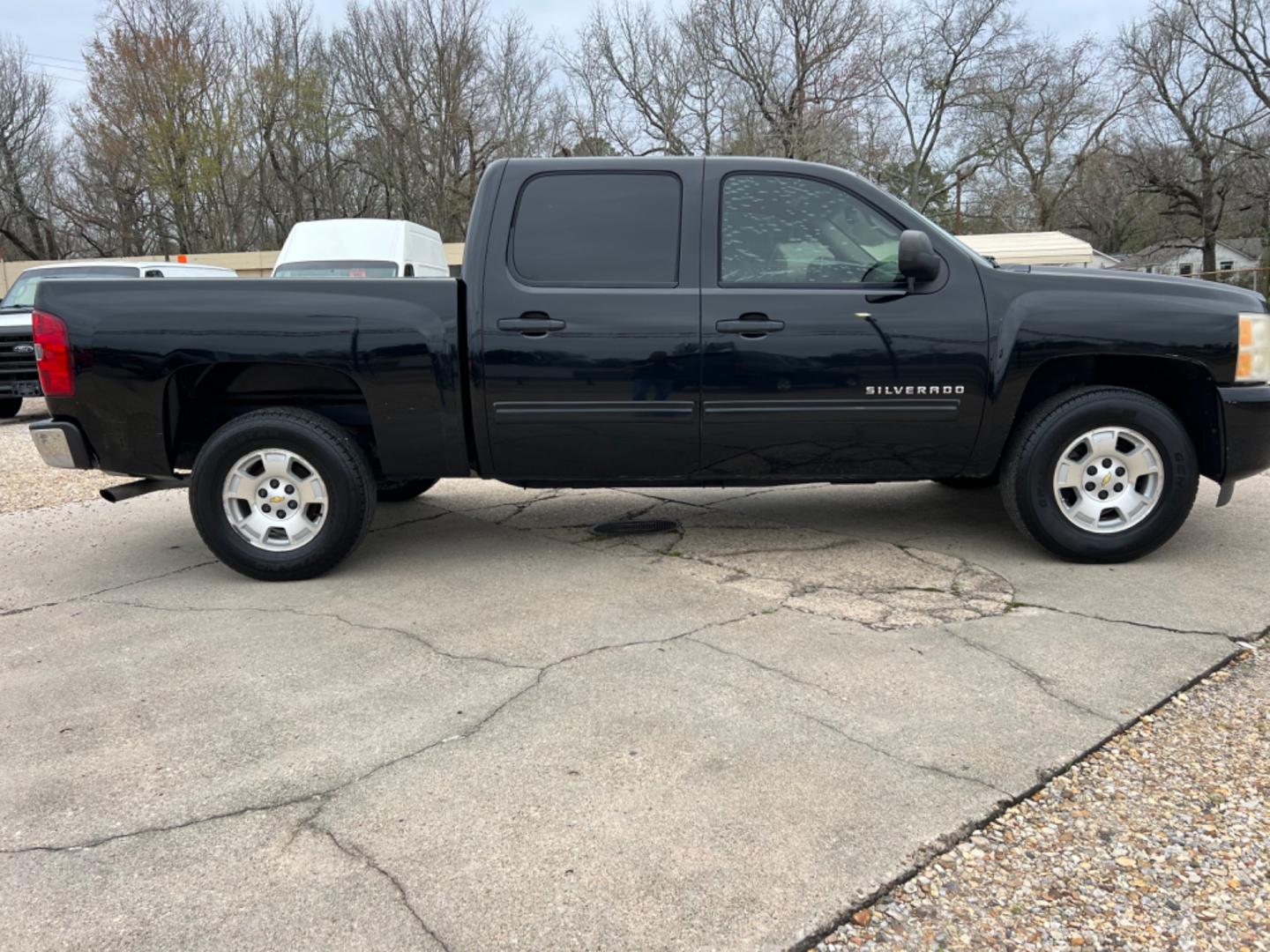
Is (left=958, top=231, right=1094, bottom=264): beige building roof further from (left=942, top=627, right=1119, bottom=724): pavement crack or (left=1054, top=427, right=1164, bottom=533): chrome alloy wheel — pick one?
(left=942, top=627, right=1119, bottom=724): pavement crack

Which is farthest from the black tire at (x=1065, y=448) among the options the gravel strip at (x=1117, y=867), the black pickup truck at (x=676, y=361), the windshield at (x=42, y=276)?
the windshield at (x=42, y=276)

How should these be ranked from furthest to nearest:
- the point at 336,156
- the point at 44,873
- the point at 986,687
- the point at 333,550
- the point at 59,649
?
the point at 336,156, the point at 333,550, the point at 59,649, the point at 986,687, the point at 44,873

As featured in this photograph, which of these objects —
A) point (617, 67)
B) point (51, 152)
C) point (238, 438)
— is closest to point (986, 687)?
point (238, 438)

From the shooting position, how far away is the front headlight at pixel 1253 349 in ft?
14.1

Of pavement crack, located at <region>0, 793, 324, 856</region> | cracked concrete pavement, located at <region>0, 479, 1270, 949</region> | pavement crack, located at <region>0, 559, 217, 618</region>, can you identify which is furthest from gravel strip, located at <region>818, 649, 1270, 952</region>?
pavement crack, located at <region>0, 559, 217, 618</region>

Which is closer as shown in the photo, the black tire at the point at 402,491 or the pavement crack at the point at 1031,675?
the pavement crack at the point at 1031,675

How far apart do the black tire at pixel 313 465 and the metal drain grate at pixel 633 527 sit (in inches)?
55.4

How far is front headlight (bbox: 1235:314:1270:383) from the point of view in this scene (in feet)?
14.1

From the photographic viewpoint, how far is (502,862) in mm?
2258

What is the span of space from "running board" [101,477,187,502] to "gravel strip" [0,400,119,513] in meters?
1.96

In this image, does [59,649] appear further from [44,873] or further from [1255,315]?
[1255,315]

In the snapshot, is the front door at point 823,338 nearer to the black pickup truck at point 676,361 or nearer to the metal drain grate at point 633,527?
the black pickup truck at point 676,361

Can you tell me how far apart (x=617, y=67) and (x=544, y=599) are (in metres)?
36.5

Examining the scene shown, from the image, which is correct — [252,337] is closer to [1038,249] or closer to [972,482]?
[972,482]
